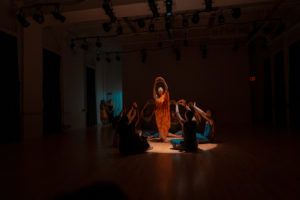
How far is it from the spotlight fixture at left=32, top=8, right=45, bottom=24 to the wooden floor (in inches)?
157

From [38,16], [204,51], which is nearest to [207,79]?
[204,51]

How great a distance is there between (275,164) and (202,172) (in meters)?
1.32

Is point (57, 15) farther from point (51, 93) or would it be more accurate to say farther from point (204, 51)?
point (204, 51)

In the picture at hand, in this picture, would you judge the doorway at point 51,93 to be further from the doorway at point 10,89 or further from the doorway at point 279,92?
the doorway at point 279,92

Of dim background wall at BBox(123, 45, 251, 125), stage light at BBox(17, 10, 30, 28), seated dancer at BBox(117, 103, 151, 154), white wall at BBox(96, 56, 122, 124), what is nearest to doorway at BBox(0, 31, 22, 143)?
stage light at BBox(17, 10, 30, 28)

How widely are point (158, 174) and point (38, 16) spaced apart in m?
6.01

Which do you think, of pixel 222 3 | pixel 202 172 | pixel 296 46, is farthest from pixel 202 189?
pixel 296 46

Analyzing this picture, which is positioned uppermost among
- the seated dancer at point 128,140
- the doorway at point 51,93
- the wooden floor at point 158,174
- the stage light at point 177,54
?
the stage light at point 177,54

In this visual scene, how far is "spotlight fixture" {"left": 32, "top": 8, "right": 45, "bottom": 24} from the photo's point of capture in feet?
20.1

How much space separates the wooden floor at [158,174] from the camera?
2.25m

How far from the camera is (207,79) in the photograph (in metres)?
11.2

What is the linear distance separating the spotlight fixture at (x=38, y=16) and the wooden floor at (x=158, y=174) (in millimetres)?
4000

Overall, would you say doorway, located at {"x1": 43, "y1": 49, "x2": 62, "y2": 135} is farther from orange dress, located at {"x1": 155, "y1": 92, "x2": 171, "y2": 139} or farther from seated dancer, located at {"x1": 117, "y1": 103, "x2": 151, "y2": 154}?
seated dancer, located at {"x1": 117, "y1": 103, "x2": 151, "y2": 154}

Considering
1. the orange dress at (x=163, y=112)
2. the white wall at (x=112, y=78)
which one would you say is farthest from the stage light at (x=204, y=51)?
the orange dress at (x=163, y=112)
